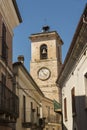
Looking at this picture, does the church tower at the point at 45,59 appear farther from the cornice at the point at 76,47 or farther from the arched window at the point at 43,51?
the cornice at the point at 76,47

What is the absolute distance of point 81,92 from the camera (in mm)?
14758

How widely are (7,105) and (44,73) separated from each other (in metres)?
35.1

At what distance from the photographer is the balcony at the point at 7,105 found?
12.8 meters

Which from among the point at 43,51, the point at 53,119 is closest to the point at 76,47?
the point at 53,119

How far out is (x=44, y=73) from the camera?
48.8 meters

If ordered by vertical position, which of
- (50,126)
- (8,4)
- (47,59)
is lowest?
(50,126)

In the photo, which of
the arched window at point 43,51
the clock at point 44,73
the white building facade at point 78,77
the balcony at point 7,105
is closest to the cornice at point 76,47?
the white building facade at point 78,77

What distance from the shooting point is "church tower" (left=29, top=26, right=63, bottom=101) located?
48.0 metres

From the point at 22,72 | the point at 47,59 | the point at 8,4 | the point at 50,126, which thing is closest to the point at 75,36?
Result: the point at 8,4

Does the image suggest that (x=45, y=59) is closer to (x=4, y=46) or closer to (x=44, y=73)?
(x=44, y=73)

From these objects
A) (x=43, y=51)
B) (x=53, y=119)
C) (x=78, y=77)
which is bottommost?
(x=53, y=119)

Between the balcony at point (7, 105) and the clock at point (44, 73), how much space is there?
107ft

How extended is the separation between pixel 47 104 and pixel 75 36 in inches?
1222

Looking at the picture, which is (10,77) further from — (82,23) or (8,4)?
(82,23)
